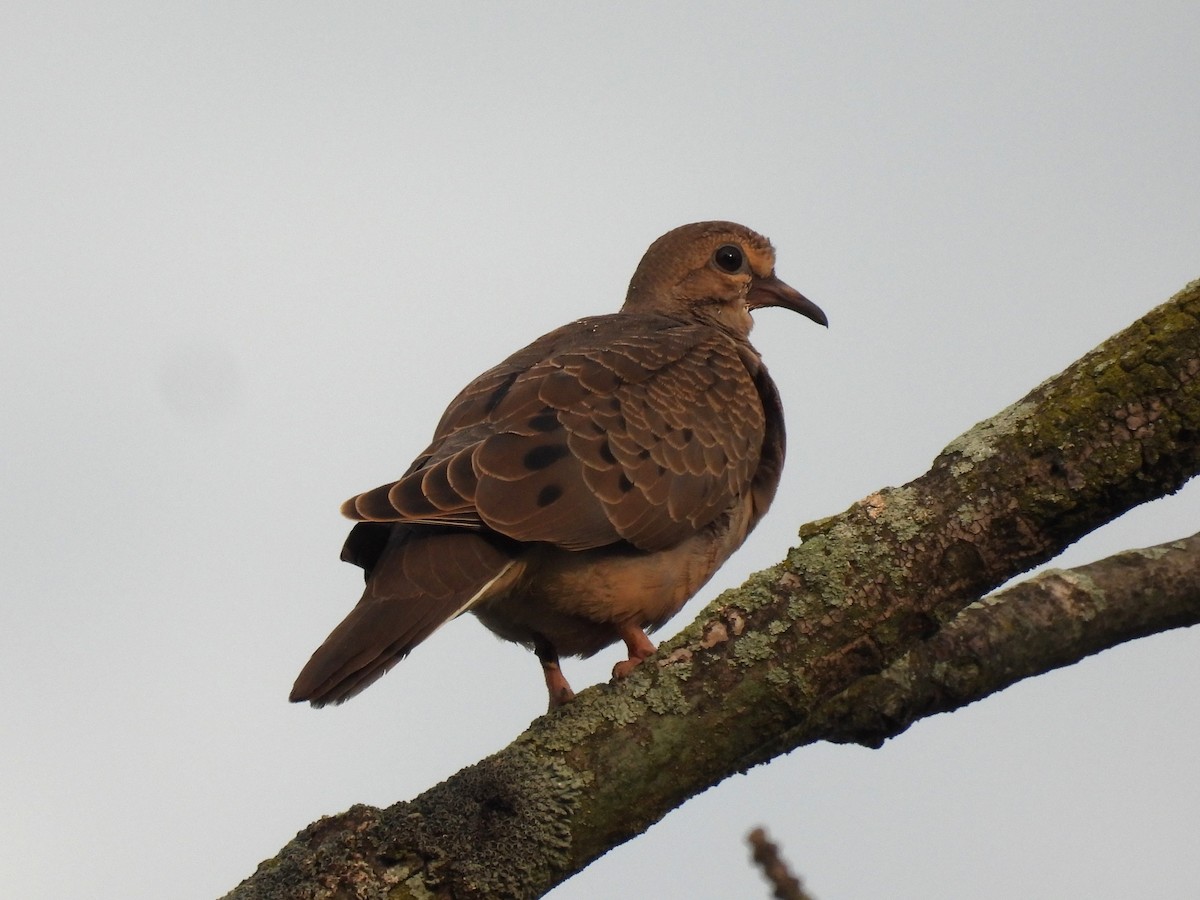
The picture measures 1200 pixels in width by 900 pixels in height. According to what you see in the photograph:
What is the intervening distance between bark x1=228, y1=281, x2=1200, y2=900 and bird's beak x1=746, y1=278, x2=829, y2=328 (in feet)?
13.6

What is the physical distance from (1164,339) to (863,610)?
978 millimetres

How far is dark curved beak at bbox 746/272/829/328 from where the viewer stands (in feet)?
25.9

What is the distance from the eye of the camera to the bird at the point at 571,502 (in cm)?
471

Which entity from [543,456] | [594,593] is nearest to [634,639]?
[594,593]

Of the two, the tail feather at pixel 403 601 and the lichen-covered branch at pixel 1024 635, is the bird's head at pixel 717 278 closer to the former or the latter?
the tail feather at pixel 403 601

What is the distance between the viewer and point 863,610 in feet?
11.9

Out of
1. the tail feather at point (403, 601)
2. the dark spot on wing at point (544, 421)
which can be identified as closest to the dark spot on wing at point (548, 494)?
the tail feather at point (403, 601)

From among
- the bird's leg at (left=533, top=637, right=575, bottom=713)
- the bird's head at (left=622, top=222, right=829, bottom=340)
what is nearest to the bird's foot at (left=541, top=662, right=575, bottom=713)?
the bird's leg at (left=533, top=637, right=575, bottom=713)

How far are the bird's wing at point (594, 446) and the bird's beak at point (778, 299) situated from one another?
3.88 ft

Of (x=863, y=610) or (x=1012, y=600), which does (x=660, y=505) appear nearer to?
(x=1012, y=600)

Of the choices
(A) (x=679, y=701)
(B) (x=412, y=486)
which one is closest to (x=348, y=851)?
(A) (x=679, y=701)

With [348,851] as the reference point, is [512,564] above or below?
above

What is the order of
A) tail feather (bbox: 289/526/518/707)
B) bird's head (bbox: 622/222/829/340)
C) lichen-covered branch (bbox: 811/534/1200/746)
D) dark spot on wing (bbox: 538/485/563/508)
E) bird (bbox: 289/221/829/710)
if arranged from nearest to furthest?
tail feather (bbox: 289/526/518/707) < lichen-covered branch (bbox: 811/534/1200/746) < bird (bbox: 289/221/829/710) < dark spot on wing (bbox: 538/485/563/508) < bird's head (bbox: 622/222/829/340)

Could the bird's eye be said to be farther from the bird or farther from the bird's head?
the bird
